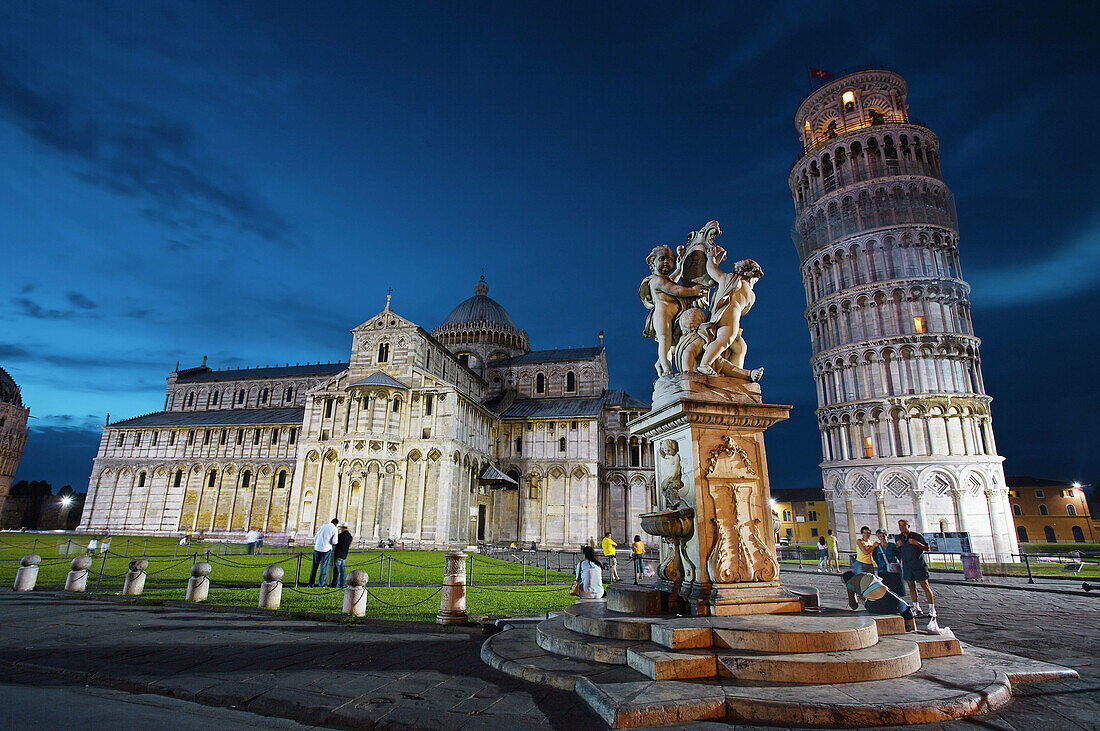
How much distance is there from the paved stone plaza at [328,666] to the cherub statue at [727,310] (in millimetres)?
4095

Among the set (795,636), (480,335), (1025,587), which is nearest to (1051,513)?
(1025,587)

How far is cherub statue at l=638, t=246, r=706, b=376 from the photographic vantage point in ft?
24.5

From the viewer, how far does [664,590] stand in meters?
6.32

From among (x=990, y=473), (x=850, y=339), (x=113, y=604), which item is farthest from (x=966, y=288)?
(x=113, y=604)

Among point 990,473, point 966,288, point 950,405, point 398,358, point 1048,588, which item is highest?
point 966,288

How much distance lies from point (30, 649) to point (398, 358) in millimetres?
31615

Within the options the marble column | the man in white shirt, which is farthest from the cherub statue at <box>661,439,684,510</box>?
the marble column

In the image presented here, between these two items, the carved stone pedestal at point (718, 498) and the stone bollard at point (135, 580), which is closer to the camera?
the carved stone pedestal at point (718, 498)

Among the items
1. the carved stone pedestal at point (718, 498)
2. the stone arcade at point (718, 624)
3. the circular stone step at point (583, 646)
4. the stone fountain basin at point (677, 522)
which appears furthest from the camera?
the stone fountain basin at point (677, 522)

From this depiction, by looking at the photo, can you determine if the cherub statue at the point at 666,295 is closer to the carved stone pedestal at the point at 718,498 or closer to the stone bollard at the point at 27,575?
the carved stone pedestal at the point at 718,498

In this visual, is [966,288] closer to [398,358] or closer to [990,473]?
[990,473]

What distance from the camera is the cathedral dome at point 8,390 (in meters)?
63.4

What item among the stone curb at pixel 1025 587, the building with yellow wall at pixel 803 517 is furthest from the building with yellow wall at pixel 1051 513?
the stone curb at pixel 1025 587

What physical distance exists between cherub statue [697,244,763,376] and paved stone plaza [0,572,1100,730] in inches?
161
